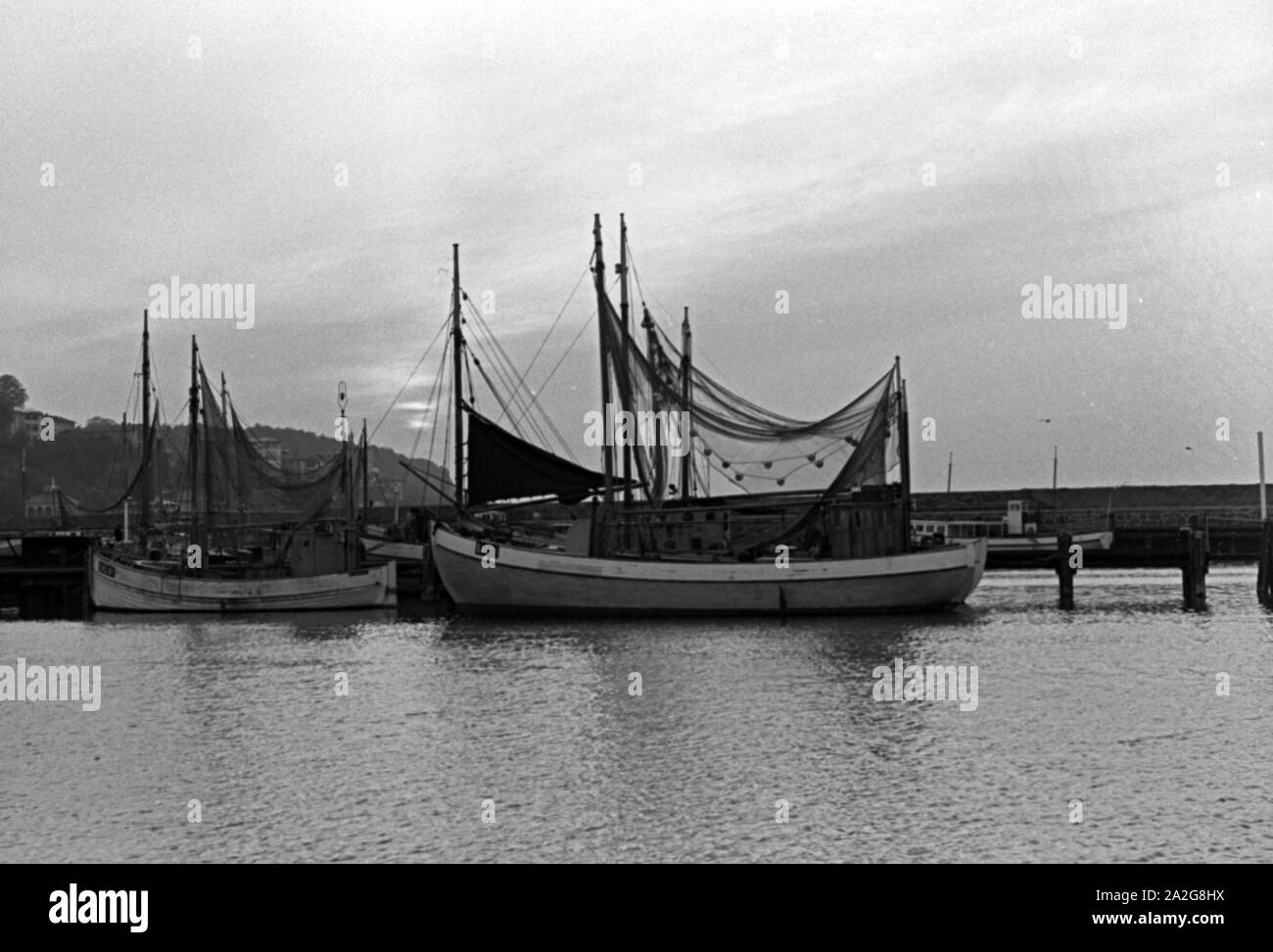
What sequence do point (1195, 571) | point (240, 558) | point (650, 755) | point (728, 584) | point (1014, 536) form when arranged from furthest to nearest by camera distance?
point (1014, 536) → point (240, 558) → point (1195, 571) → point (728, 584) → point (650, 755)

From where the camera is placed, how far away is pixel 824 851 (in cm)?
1700

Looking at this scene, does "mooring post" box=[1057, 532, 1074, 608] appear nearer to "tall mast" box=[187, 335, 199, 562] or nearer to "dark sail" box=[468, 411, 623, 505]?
"dark sail" box=[468, 411, 623, 505]

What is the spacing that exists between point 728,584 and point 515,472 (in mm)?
10435

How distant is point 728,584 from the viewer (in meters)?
51.8

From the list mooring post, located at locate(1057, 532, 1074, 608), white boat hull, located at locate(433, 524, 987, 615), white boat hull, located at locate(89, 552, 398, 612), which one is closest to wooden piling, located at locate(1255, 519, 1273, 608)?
mooring post, located at locate(1057, 532, 1074, 608)

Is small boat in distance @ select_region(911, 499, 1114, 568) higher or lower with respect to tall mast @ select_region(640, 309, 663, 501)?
lower

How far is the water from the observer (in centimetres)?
1764

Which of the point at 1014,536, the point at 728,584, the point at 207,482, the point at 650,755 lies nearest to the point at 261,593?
→ the point at 207,482

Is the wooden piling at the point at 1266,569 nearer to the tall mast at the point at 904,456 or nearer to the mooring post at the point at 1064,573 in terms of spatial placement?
the mooring post at the point at 1064,573

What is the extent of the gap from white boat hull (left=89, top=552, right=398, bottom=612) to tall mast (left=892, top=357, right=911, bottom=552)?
75.3ft

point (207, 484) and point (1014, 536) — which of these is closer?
point (207, 484)

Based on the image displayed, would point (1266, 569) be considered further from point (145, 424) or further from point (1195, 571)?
point (145, 424)
